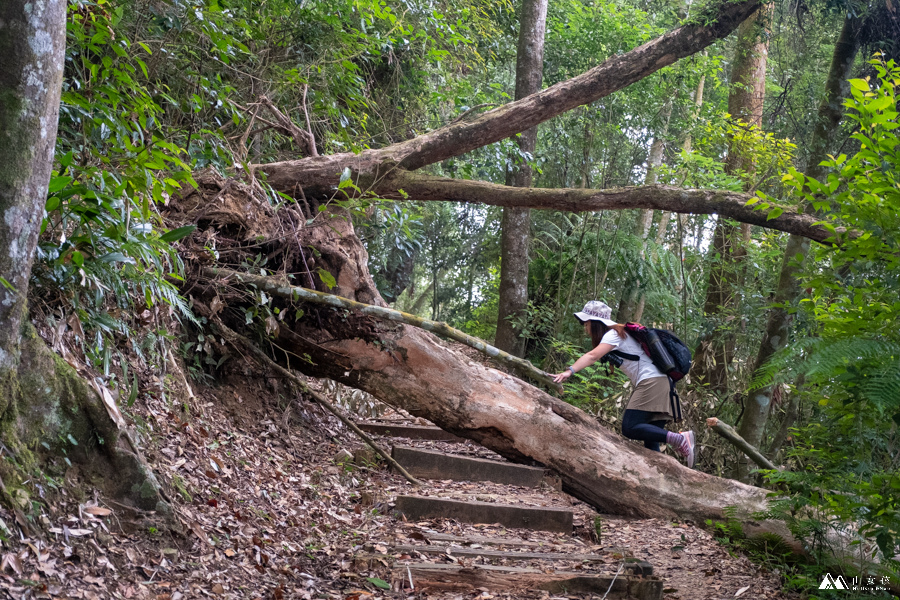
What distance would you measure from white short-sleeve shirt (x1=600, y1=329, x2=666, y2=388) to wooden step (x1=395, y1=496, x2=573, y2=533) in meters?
1.62

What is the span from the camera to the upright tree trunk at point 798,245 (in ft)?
22.7

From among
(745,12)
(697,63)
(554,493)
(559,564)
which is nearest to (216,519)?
(559,564)

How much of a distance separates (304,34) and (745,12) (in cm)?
513

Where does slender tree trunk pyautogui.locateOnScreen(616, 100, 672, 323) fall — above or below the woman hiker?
above

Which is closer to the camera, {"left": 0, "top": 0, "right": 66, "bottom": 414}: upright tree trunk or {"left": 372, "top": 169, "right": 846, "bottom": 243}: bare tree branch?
{"left": 0, "top": 0, "right": 66, "bottom": 414}: upright tree trunk

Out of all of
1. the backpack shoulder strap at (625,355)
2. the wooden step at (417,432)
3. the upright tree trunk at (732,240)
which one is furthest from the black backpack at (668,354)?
the upright tree trunk at (732,240)

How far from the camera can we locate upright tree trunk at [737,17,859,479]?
22.7 ft

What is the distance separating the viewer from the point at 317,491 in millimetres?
4988

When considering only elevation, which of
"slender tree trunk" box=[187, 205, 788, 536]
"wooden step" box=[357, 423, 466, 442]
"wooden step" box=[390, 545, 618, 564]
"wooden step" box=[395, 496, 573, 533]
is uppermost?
"slender tree trunk" box=[187, 205, 788, 536]

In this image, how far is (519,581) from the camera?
12.3 feet

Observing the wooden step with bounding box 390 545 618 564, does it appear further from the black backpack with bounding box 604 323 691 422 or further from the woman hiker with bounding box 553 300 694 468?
the black backpack with bounding box 604 323 691 422

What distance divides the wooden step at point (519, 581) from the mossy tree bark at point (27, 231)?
186 cm

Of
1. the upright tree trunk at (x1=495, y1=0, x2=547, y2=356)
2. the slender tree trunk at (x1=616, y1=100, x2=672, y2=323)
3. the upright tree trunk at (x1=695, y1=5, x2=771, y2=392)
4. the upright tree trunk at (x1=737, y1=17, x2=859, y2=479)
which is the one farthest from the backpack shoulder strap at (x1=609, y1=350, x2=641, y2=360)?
the upright tree trunk at (x1=495, y1=0, x2=547, y2=356)

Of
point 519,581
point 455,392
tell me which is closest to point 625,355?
point 455,392
